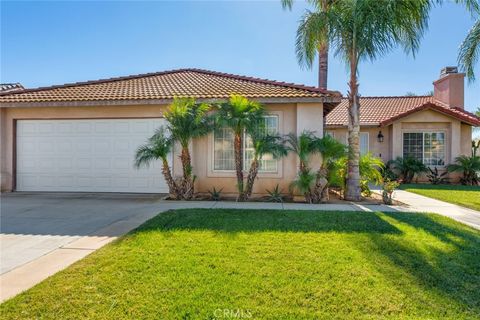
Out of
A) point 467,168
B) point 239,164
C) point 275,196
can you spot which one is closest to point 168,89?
point 239,164

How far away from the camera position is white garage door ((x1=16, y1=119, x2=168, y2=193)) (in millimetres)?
10969

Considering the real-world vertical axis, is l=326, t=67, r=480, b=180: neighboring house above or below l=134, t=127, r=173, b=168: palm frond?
above

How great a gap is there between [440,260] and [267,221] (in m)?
3.44

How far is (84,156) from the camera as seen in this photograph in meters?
11.2

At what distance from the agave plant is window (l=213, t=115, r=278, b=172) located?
42.0ft

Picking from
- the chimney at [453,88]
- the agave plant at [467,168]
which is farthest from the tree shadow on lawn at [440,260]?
the chimney at [453,88]

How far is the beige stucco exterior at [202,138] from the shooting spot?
32.2ft

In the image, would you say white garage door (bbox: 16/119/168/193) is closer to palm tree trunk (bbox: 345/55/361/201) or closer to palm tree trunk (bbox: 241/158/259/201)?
palm tree trunk (bbox: 241/158/259/201)

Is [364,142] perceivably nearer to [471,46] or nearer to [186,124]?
[471,46]

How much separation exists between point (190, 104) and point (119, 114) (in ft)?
11.9

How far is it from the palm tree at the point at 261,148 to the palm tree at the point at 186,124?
5.56 ft

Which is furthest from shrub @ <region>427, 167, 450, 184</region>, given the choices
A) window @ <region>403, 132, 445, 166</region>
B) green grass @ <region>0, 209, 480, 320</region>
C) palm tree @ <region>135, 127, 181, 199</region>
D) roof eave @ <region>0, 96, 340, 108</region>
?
palm tree @ <region>135, 127, 181, 199</region>

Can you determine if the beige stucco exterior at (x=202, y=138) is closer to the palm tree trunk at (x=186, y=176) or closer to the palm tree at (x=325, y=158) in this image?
the palm tree trunk at (x=186, y=176)

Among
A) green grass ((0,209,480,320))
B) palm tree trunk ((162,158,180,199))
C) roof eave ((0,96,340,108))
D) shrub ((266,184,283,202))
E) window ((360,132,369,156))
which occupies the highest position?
roof eave ((0,96,340,108))
